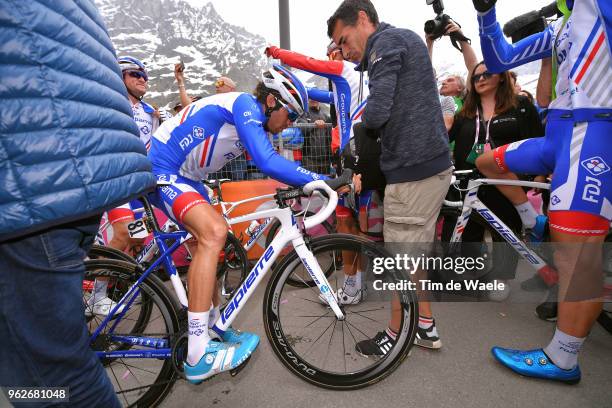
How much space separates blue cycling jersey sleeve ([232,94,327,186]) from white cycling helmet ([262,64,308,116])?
211mm

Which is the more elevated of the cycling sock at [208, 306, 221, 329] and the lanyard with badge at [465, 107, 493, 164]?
the lanyard with badge at [465, 107, 493, 164]

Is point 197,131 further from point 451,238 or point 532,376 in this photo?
point 532,376

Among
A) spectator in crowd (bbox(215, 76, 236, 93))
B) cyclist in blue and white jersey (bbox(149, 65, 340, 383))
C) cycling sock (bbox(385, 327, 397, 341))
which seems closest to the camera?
cyclist in blue and white jersey (bbox(149, 65, 340, 383))

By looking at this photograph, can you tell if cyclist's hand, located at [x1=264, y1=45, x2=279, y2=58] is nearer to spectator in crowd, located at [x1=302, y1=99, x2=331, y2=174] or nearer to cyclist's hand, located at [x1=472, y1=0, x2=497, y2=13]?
spectator in crowd, located at [x1=302, y1=99, x2=331, y2=174]

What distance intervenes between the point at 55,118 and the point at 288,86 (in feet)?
4.91

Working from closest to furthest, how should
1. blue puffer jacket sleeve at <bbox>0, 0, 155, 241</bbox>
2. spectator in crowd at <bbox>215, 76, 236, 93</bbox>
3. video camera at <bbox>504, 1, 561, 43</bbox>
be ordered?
1. blue puffer jacket sleeve at <bbox>0, 0, 155, 241</bbox>
2. video camera at <bbox>504, 1, 561, 43</bbox>
3. spectator in crowd at <bbox>215, 76, 236, 93</bbox>

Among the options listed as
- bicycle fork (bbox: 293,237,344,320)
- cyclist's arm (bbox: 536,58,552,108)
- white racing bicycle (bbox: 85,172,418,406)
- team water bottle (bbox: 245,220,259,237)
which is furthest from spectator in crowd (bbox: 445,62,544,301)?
team water bottle (bbox: 245,220,259,237)

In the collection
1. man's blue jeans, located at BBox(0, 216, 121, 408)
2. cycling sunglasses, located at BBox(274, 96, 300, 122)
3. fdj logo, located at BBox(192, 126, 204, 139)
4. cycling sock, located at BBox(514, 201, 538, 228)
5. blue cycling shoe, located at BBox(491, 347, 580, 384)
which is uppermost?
cycling sunglasses, located at BBox(274, 96, 300, 122)

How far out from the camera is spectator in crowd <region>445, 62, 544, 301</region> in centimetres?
289

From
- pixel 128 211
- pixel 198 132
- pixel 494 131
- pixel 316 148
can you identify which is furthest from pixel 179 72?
pixel 494 131

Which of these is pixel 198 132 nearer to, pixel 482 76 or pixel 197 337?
pixel 197 337

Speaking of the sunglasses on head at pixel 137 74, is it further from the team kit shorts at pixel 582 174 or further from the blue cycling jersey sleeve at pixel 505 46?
the team kit shorts at pixel 582 174

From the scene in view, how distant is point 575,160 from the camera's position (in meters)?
1.68

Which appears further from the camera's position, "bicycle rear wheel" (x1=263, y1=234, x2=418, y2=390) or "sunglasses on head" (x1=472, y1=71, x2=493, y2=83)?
"sunglasses on head" (x1=472, y1=71, x2=493, y2=83)
